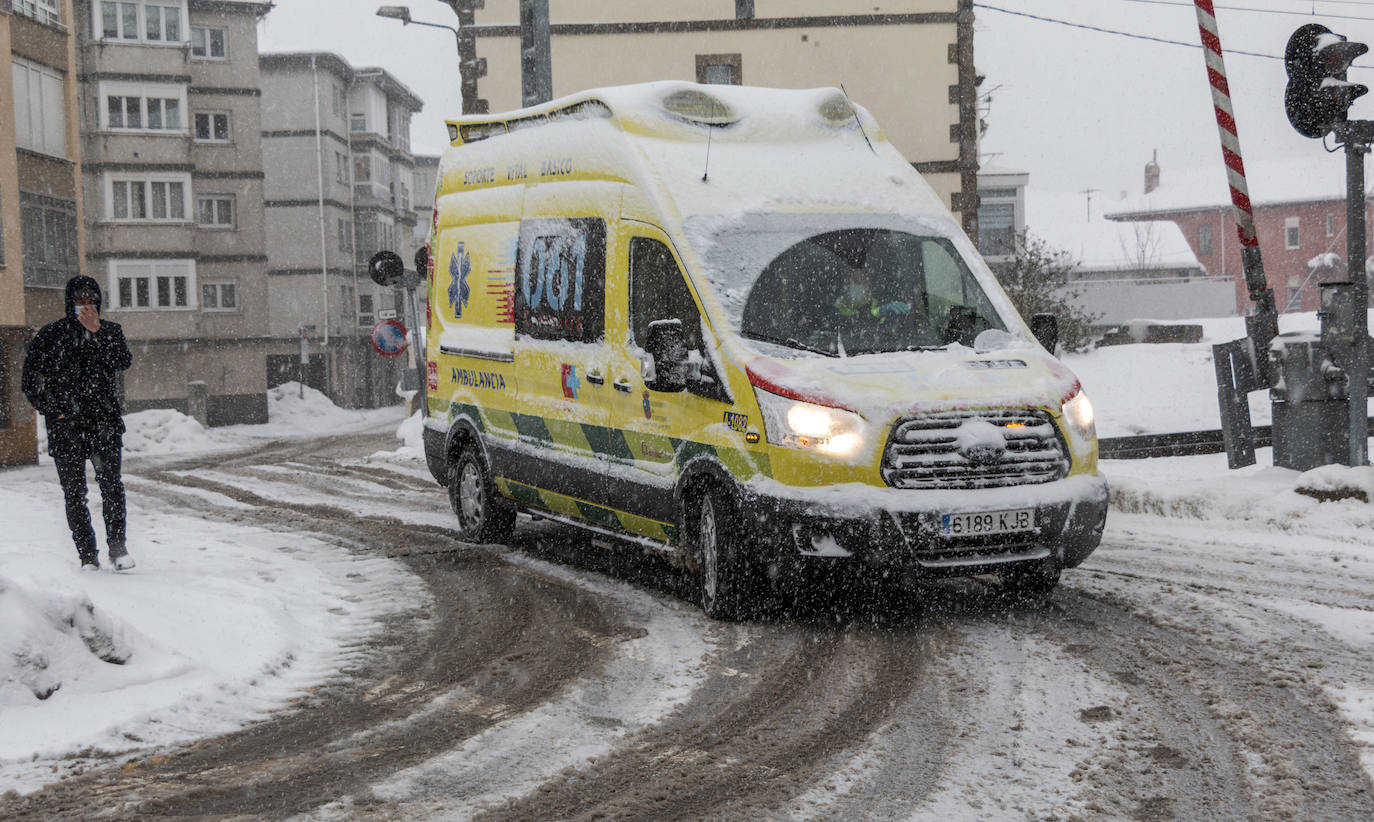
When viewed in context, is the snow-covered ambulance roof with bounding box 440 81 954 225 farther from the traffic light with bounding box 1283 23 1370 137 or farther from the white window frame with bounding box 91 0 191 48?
the white window frame with bounding box 91 0 191 48

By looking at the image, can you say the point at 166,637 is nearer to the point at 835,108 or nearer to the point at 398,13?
the point at 835,108

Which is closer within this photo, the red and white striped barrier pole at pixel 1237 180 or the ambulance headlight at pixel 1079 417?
the ambulance headlight at pixel 1079 417

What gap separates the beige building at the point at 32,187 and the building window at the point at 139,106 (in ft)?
57.6

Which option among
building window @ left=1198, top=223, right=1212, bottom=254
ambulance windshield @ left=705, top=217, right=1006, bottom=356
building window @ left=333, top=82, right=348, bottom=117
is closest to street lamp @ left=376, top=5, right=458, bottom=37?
ambulance windshield @ left=705, top=217, right=1006, bottom=356

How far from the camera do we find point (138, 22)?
160ft

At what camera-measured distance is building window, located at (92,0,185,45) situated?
48.2 meters

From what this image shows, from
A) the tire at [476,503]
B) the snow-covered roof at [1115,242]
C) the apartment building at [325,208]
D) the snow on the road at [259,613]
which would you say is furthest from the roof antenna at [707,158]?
the snow-covered roof at [1115,242]

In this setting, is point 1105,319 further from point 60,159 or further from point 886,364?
point 886,364

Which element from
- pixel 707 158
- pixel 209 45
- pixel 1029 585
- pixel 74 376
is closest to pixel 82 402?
pixel 74 376

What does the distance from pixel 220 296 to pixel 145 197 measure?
6.55 meters

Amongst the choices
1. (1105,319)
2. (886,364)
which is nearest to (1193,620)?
(886,364)

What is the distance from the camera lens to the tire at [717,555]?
7.53 meters

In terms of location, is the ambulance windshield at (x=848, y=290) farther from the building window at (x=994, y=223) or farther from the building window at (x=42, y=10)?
the building window at (x=994, y=223)

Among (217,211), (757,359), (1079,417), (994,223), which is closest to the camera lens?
(757,359)
